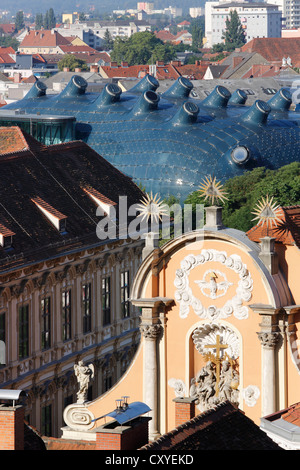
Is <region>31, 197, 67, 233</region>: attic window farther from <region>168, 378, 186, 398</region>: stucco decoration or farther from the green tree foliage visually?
the green tree foliage

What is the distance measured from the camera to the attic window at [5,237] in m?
65.8

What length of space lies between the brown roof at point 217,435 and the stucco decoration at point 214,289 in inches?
438

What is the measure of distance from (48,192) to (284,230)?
85.7 feet

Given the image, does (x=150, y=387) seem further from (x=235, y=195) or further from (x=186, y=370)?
(x=235, y=195)

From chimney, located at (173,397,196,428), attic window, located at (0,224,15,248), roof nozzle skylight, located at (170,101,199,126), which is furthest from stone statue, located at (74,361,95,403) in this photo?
roof nozzle skylight, located at (170,101,199,126)

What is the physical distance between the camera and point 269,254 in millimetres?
49312

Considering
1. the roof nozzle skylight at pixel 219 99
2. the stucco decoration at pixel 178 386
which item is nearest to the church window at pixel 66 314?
the stucco decoration at pixel 178 386

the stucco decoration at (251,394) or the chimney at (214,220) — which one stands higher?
the chimney at (214,220)

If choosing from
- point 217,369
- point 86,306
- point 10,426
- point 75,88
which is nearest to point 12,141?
point 86,306

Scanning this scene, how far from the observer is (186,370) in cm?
5169

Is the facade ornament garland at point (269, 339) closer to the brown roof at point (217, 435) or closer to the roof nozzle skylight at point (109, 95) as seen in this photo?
the brown roof at point (217, 435)

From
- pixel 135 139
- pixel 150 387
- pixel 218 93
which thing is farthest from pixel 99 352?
pixel 218 93

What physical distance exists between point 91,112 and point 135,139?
Answer: 8.74 m

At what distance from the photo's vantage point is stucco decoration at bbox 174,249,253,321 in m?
50.4
